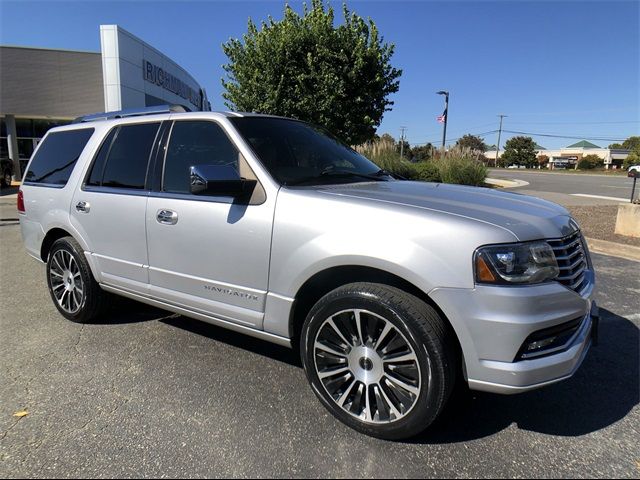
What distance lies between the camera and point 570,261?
8.21 feet

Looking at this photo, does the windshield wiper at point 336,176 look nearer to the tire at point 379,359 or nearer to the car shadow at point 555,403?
the tire at point 379,359

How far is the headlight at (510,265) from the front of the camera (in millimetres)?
2225

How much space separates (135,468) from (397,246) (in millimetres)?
1700

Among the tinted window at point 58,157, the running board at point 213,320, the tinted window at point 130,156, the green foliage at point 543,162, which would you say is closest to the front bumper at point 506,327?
the running board at point 213,320

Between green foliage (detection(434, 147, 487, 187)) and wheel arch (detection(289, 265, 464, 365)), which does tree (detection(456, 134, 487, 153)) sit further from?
wheel arch (detection(289, 265, 464, 365))

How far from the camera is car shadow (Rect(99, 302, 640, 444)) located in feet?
8.87

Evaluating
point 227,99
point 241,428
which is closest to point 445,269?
point 241,428

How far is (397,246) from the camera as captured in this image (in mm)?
2383

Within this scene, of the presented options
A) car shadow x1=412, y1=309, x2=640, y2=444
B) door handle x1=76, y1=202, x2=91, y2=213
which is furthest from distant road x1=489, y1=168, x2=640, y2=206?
door handle x1=76, y1=202, x2=91, y2=213

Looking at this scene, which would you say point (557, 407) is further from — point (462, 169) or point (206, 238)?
point (462, 169)

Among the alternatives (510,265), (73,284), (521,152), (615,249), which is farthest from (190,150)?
(521,152)

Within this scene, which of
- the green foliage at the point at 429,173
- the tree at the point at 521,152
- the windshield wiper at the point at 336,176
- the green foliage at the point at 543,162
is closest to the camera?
the windshield wiper at the point at 336,176

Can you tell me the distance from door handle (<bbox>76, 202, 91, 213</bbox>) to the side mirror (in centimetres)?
158

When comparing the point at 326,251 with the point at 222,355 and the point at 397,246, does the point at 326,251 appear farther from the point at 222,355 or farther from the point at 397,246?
the point at 222,355
